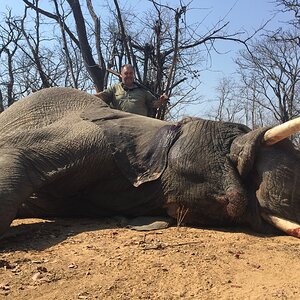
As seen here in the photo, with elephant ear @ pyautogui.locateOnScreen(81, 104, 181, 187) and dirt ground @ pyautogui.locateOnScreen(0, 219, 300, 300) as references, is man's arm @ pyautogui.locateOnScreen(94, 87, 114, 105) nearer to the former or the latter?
elephant ear @ pyautogui.locateOnScreen(81, 104, 181, 187)

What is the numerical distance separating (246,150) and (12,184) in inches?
83.9

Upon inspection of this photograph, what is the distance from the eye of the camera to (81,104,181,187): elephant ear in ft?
15.9

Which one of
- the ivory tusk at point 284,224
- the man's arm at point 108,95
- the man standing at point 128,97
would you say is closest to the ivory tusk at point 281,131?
the ivory tusk at point 284,224

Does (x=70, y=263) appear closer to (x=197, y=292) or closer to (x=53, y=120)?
(x=197, y=292)

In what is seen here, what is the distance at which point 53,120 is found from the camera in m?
5.44

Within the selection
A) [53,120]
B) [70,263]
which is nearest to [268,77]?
[53,120]

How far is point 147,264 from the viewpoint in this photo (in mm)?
3391

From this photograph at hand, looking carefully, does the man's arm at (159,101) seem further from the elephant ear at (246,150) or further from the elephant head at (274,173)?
the elephant head at (274,173)

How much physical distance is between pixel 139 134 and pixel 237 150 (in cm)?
107

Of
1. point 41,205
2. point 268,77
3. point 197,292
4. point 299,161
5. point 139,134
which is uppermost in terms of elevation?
point 268,77

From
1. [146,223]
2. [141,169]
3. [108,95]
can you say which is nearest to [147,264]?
[146,223]

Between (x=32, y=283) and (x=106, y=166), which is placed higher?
(x=106, y=166)

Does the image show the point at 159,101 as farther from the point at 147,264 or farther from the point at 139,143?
the point at 147,264

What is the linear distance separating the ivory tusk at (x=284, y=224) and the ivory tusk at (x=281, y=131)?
675 millimetres
